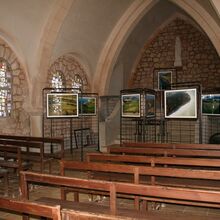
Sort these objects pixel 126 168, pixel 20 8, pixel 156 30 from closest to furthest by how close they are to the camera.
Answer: pixel 126 168
pixel 20 8
pixel 156 30

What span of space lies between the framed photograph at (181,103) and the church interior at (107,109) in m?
0.02

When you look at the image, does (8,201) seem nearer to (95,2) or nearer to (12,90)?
(12,90)

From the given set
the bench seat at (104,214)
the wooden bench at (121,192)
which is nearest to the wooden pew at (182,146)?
the bench seat at (104,214)

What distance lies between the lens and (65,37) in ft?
29.0

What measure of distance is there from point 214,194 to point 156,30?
37.6 feet

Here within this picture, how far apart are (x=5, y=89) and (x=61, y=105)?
1696mm

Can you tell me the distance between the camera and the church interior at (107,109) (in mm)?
3029

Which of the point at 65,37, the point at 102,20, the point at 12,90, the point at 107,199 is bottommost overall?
the point at 107,199

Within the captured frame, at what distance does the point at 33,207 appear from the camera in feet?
6.25

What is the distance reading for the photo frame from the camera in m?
12.4

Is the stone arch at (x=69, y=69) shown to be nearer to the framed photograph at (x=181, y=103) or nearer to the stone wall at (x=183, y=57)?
the stone wall at (x=183, y=57)

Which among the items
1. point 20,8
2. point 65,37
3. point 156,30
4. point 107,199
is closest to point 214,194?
point 107,199

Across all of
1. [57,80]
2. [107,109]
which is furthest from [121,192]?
[107,109]

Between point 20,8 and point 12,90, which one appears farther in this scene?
point 12,90
